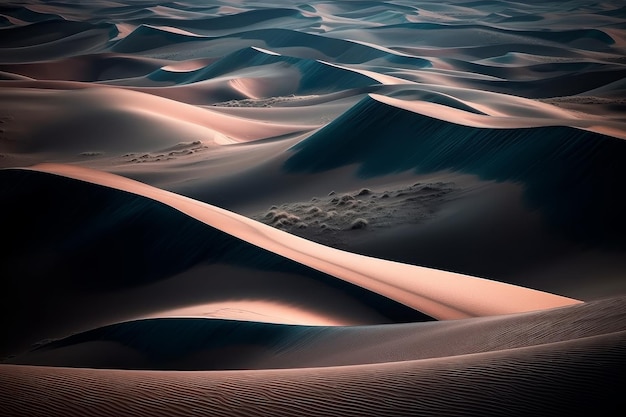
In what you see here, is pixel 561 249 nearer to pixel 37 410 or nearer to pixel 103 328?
pixel 103 328

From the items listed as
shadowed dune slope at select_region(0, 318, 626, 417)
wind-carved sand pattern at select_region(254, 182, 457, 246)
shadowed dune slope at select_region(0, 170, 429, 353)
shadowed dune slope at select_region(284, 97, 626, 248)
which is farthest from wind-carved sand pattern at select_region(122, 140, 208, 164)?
shadowed dune slope at select_region(0, 318, 626, 417)

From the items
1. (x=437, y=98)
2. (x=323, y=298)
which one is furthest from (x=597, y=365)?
(x=437, y=98)

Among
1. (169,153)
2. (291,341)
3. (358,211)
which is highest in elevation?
(291,341)

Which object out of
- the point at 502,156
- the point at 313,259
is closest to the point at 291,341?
the point at 313,259

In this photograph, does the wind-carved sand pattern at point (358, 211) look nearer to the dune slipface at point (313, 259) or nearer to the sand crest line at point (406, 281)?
the dune slipface at point (313, 259)

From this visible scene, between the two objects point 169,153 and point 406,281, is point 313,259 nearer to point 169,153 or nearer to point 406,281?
point 406,281

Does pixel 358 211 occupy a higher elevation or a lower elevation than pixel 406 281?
lower
